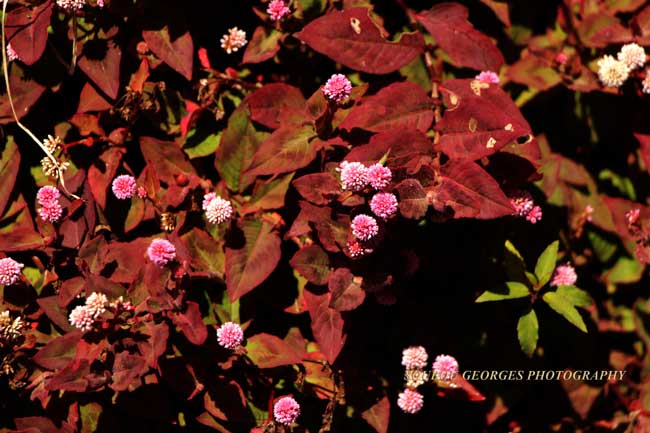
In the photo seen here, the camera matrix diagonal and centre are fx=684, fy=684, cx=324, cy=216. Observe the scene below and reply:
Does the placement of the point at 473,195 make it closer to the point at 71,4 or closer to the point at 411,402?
the point at 411,402

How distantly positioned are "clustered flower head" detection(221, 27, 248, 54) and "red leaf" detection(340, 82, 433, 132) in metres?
0.52

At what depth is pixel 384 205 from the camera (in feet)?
6.25

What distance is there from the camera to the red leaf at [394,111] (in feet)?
7.33

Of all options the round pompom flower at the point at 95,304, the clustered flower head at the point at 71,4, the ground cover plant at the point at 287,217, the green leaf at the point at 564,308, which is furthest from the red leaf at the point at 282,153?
the green leaf at the point at 564,308

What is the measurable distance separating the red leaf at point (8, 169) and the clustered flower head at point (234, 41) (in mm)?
827

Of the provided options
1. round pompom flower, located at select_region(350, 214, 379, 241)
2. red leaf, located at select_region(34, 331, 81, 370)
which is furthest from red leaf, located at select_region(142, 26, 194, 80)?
red leaf, located at select_region(34, 331, 81, 370)

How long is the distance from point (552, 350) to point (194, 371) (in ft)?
5.34

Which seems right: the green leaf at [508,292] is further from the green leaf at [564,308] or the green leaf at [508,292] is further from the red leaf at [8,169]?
the red leaf at [8,169]

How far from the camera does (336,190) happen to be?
2.09 m

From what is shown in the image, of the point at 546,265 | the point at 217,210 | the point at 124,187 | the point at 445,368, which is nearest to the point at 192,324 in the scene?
the point at 217,210

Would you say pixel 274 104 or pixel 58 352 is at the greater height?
pixel 274 104

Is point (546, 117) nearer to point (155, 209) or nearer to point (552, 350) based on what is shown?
point (552, 350)

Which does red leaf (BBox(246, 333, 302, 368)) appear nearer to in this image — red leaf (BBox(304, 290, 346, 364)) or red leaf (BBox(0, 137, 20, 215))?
red leaf (BBox(304, 290, 346, 364))

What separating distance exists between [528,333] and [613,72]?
44.2 inches
